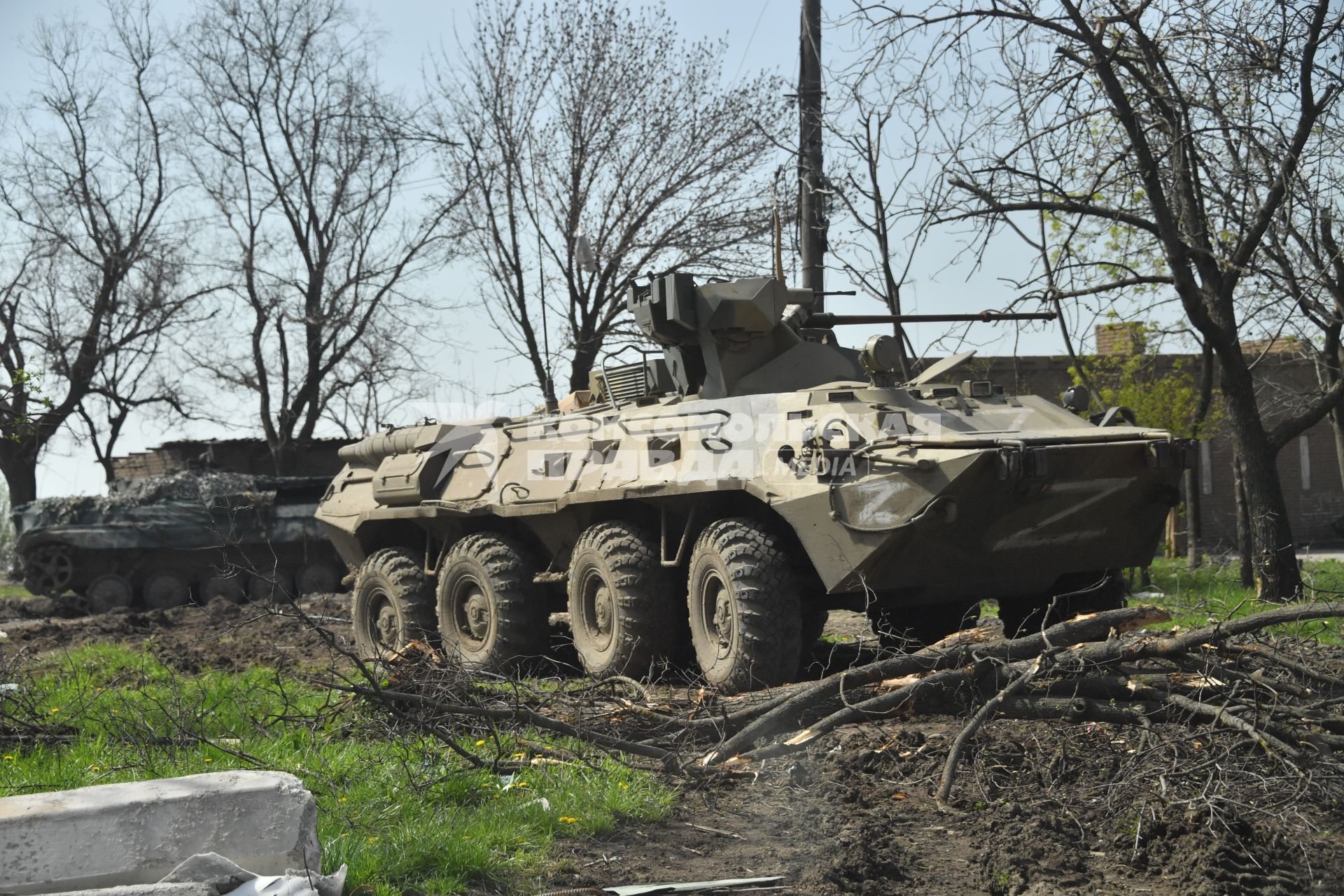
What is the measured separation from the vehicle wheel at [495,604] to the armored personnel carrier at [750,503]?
0.02 meters

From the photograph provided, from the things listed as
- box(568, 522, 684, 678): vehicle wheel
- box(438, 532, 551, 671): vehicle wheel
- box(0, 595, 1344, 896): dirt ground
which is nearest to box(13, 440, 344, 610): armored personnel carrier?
box(438, 532, 551, 671): vehicle wheel

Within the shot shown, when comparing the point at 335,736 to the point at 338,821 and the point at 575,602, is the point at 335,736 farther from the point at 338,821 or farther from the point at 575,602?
the point at 575,602

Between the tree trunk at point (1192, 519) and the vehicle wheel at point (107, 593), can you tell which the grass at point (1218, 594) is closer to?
the tree trunk at point (1192, 519)

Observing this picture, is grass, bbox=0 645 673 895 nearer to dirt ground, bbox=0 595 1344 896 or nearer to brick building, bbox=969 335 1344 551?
dirt ground, bbox=0 595 1344 896

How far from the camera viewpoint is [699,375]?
955cm

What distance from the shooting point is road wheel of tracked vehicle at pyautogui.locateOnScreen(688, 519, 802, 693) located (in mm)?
7652

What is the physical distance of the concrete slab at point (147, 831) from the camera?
393cm

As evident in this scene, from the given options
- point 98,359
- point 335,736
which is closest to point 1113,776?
point 335,736

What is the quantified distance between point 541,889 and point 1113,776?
2.27 m

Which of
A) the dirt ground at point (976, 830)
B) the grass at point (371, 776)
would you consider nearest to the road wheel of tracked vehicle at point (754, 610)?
the dirt ground at point (976, 830)

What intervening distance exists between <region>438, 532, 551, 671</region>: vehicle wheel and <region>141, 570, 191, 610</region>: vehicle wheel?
10.1m

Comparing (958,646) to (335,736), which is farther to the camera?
(335,736)

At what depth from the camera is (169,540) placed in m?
18.8

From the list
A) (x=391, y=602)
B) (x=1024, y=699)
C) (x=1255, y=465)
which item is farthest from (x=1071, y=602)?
(x=391, y=602)
